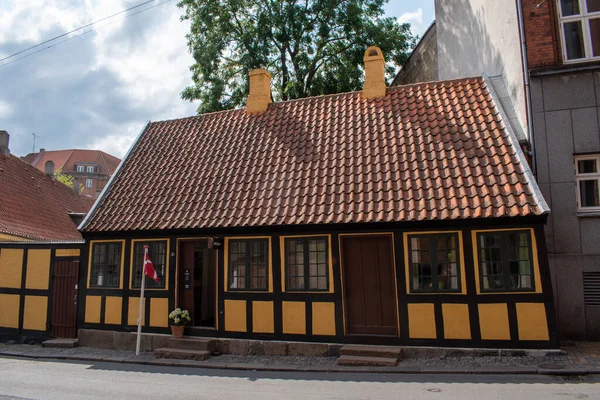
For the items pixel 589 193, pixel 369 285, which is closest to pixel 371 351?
pixel 369 285

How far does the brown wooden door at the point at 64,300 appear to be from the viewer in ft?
37.4

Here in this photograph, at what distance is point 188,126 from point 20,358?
787 cm

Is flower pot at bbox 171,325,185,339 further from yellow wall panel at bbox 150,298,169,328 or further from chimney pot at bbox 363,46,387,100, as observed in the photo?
chimney pot at bbox 363,46,387,100

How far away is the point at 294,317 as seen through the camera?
9117 millimetres

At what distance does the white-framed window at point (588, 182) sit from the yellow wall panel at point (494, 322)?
298 centimetres

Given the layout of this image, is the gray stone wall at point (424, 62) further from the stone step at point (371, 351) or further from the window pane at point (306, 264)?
the stone step at point (371, 351)

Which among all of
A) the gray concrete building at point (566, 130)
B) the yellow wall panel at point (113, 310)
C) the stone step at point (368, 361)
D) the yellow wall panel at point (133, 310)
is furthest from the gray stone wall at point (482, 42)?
the yellow wall panel at point (113, 310)

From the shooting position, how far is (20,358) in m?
10.4

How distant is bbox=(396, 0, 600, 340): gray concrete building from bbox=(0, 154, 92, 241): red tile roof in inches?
652

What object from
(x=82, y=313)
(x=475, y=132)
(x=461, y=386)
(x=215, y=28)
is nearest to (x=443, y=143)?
(x=475, y=132)

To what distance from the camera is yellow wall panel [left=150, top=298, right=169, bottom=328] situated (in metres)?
10.2

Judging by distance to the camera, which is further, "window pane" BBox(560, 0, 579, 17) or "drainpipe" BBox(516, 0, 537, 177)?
"window pane" BBox(560, 0, 579, 17)

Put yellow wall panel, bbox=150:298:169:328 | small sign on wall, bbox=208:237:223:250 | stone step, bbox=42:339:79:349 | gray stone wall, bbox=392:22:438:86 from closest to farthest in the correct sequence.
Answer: small sign on wall, bbox=208:237:223:250 → yellow wall panel, bbox=150:298:169:328 → stone step, bbox=42:339:79:349 → gray stone wall, bbox=392:22:438:86

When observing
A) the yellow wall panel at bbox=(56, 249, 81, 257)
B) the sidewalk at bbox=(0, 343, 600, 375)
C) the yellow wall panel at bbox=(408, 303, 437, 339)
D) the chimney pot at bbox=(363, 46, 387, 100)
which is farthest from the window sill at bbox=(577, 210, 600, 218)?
the yellow wall panel at bbox=(56, 249, 81, 257)
